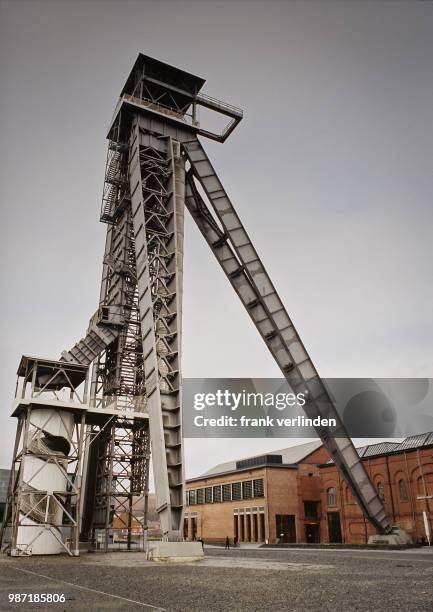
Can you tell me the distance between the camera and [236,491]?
169ft

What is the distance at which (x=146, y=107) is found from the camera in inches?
896

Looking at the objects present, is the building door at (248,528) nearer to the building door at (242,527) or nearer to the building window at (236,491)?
the building door at (242,527)

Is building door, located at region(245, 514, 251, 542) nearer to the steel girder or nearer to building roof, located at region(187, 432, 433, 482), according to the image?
building roof, located at region(187, 432, 433, 482)

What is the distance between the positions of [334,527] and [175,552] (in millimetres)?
34205

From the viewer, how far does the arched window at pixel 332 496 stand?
1751 inches

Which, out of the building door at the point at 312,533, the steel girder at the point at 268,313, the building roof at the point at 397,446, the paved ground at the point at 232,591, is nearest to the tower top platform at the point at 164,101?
the steel girder at the point at 268,313

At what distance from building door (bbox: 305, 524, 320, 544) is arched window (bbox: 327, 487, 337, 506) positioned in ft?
10.5

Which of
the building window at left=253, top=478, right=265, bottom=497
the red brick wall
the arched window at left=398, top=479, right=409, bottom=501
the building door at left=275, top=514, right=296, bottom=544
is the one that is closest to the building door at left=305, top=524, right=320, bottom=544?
the building door at left=275, top=514, right=296, bottom=544

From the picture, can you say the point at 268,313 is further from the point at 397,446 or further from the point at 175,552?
the point at 397,446

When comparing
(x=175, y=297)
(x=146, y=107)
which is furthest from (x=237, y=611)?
(x=146, y=107)

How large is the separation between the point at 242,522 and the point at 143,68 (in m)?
41.4

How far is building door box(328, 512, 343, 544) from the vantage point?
4332 centimetres

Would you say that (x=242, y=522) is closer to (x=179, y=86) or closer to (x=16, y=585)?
(x=179, y=86)

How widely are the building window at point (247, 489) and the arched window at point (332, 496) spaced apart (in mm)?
7580
